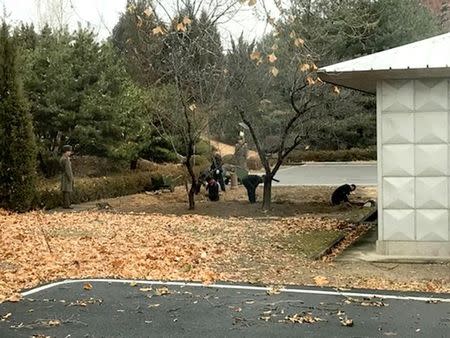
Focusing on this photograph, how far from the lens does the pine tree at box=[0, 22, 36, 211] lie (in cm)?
1645

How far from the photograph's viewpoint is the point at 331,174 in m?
33.4

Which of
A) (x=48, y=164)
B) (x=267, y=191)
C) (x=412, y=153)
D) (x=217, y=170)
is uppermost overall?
(x=412, y=153)

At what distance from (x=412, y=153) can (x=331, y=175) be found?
2319cm

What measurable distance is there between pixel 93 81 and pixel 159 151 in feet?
18.8

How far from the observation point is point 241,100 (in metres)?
17.2

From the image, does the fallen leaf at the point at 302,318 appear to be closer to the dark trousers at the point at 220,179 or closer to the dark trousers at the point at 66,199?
the dark trousers at the point at 66,199

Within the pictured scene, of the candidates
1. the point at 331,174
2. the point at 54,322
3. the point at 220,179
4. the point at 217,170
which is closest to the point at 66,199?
the point at 217,170

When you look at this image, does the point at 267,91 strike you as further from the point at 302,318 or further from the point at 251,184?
the point at 302,318

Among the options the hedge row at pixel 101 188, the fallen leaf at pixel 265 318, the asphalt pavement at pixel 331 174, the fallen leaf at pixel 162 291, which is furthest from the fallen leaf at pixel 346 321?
the asphalt pavement at pixel 331 174

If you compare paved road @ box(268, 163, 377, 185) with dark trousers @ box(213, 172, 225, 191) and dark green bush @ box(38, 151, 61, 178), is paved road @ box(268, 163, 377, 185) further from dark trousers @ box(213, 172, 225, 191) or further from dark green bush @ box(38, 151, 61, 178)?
dark green bush @ box(38, 151, 61, 178)

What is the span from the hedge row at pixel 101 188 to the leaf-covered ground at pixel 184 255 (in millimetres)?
3877

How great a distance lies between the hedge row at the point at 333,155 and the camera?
4203cm

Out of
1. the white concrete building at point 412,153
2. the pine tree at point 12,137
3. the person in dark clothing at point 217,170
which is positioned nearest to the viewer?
the white concrete building at point 412,153

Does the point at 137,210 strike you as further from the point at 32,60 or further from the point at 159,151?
the point at 159,151
